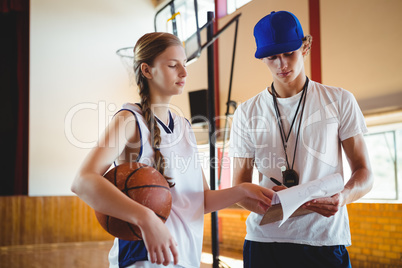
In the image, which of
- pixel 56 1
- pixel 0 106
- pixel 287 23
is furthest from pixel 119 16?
pixel 287 23

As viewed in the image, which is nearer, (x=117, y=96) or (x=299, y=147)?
(x=299, y=147)

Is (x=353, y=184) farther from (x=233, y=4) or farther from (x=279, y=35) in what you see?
(x=233, y=4)

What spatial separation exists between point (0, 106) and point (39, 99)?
2.70 ft

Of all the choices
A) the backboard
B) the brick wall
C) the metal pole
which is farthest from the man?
the brick wall

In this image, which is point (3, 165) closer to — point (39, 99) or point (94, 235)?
point (39, 99)

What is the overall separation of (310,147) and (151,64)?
0.65 meters

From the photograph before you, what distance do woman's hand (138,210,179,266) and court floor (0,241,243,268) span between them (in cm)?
352

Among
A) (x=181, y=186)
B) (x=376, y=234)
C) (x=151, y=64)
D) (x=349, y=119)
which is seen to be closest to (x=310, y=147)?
(x=349, y=119)

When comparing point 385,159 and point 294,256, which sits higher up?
point 385,159

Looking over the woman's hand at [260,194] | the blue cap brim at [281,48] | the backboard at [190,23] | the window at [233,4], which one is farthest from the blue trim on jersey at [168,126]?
the window at [233,4]

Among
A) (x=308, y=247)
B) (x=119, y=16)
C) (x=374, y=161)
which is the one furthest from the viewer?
(x=119, y=16)

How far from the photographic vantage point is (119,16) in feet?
25.8

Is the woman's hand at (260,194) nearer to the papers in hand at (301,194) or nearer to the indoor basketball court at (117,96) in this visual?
the papers in hand at (301,194)

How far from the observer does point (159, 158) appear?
4.08 ft
